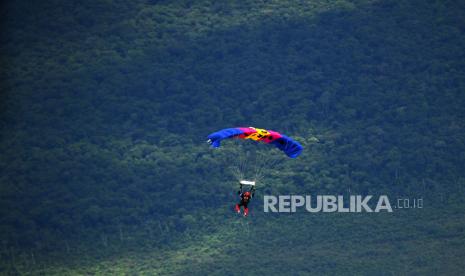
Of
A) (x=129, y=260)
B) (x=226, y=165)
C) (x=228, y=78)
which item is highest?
(x=228, y=78)

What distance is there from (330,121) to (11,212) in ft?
139

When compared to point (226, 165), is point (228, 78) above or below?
above

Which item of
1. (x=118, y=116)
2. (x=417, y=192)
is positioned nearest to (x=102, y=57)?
A: (x=118, y=116)

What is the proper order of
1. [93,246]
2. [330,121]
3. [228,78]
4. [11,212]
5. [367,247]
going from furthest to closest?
[228,78]
[330,121]
[11,212]
[93,246]
[367,247]

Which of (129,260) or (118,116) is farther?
(118,116)

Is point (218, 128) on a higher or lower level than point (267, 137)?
lower

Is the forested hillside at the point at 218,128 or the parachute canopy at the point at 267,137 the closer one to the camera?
the parachute canopy at the point at 267,137

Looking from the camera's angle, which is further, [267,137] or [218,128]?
[218,128]

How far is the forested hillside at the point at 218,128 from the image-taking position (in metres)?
101

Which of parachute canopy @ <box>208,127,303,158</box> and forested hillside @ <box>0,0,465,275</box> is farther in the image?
forested hillside @ <box>0,0,465,275</box>

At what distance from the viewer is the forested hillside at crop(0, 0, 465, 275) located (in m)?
101

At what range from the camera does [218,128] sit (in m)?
125

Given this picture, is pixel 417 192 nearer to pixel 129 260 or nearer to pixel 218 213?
pixel 218 213

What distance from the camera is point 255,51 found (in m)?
138
